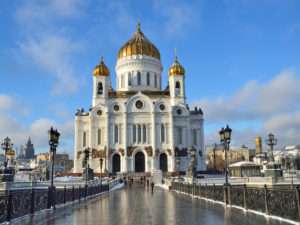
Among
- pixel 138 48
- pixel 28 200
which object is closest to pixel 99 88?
pixel 138 48

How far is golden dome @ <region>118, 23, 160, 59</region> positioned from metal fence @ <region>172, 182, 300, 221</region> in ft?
168

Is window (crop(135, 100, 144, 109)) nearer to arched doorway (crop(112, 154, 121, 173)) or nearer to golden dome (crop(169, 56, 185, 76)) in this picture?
golden dome (crop(169, 56, 185, 76))

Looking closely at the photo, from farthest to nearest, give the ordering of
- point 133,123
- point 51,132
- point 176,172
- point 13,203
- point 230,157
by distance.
→ point 230,157 → point 133,123 → point 176,172 → point 51,132 → point 13,203

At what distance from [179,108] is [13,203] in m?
51.6

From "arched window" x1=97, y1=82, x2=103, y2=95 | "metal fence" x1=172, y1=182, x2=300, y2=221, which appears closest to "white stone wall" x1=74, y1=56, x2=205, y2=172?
"arched window" x1=97, y1=82, x2=103, y2=95

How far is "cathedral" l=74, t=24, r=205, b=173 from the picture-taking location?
192 ft

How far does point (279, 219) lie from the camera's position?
10531 mm

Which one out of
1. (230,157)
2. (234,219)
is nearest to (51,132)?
(234,219)

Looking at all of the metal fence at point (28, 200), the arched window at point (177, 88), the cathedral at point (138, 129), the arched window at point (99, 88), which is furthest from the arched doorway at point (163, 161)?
the metal fence at point (28, 200)

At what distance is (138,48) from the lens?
67562mm

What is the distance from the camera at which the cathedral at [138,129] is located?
58.7 m

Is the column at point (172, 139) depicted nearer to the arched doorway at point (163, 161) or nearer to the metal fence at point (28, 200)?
the arched doorway at point (163, 161)

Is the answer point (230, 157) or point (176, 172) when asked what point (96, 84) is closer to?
point (176, 172)

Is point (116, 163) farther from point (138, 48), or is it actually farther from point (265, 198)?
point (265, 198)
